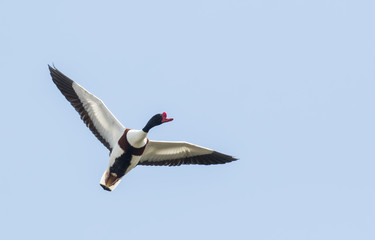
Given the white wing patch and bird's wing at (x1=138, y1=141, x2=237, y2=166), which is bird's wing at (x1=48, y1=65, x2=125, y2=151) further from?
bird's wing at (x1=138, y1=141, x2=237, y2=166)

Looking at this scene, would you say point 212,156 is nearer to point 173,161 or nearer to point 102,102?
point 173,161

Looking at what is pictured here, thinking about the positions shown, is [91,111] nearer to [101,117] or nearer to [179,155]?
[101,117]

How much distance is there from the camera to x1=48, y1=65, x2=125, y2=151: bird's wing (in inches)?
738

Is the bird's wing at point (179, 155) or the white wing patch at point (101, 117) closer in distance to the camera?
the white wing patch at point (101, 117)

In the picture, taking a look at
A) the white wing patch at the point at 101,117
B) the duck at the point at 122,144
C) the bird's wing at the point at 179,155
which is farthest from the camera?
the bird's wing at the point at 179,155

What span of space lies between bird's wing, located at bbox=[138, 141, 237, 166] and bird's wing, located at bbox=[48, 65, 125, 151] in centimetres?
111

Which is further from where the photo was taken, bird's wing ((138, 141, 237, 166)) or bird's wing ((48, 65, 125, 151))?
bird's wing ((138, 141, 237, 166))

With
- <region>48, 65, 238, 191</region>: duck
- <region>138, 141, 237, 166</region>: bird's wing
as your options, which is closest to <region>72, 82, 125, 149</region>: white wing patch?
<region>48, 65, 238, 191</region>: duck

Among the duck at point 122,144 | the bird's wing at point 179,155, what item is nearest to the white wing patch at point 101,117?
the duck at point 122,144

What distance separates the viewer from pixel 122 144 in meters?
18.2

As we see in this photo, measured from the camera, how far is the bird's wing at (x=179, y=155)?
63.2 feet

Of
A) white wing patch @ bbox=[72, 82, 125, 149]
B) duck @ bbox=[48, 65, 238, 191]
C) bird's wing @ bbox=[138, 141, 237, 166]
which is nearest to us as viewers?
duck @ bbox=[48, 65, 238, 191]

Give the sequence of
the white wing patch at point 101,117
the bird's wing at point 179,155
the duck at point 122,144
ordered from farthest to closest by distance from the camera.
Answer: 1. the bird's wing at point 179,155
2. the white wing patch at point 101,117
3. the duck at point 122,144

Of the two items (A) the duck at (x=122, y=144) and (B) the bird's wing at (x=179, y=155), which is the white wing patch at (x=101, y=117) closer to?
(A) the duck at (x=122, y=144)
